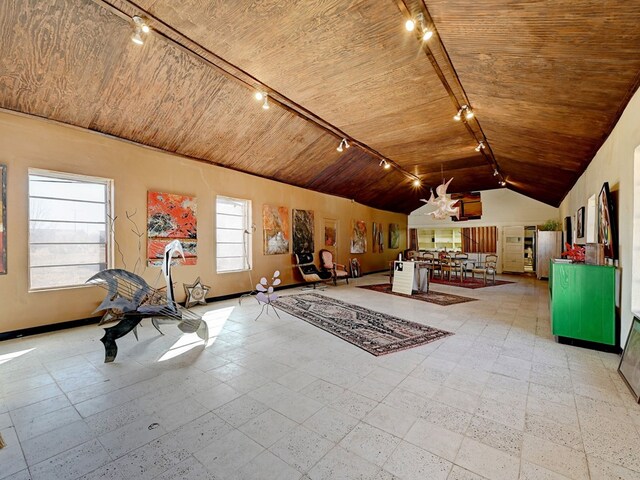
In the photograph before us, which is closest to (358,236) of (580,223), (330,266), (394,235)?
(330,266)

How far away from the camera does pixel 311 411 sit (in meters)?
2.10

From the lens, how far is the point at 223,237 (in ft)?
20.9

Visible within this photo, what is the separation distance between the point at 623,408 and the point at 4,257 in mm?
6667

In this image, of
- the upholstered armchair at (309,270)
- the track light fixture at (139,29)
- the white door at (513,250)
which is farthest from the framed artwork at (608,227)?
the white door at (513,250)

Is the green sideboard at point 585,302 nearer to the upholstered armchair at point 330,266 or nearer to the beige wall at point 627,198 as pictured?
the beige wall at point 627,198

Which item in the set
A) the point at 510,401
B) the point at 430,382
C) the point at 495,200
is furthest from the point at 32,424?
the point at 495,200

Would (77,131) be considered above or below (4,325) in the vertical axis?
above

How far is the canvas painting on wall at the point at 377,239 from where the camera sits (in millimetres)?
11453

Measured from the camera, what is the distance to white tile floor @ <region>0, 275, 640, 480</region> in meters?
1.59

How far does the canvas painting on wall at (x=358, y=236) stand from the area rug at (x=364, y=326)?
15.0 feet

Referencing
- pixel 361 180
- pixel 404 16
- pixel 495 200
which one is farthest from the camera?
pixel 495 200

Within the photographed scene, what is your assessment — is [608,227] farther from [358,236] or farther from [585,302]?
[358,236]

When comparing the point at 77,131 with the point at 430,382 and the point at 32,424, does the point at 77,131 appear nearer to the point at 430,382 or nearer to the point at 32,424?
the point at 32,424

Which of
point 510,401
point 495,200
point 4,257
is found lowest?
point 510,401
